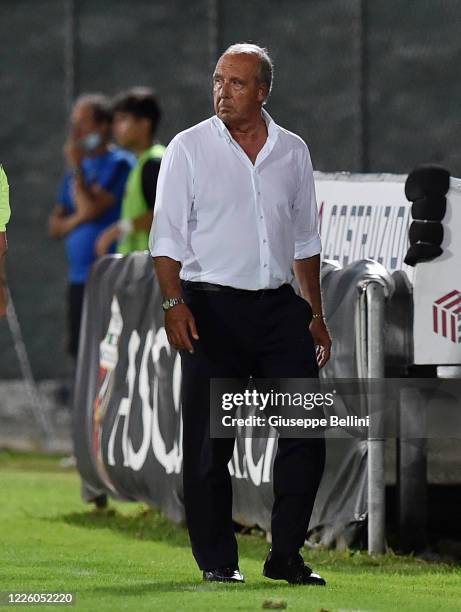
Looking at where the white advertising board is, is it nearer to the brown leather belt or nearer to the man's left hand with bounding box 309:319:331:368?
the man's left hand with bounding box 309:319:331:368

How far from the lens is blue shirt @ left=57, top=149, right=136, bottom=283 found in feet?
48.9

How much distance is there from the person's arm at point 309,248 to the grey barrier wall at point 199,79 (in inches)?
294

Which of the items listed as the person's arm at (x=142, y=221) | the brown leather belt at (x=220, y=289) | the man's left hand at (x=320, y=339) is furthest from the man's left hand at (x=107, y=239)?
the brown leather belt at (x=220, y=289)

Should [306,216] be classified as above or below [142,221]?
below

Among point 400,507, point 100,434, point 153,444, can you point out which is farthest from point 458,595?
point 100,434

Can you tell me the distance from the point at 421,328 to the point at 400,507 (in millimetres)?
862

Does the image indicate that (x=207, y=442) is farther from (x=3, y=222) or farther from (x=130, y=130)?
(x=130, y=130)

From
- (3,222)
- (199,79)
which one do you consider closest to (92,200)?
(199,79)

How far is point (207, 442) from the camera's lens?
8.04 metres

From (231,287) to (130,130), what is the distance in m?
5.74

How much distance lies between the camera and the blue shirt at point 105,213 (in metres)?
14.9

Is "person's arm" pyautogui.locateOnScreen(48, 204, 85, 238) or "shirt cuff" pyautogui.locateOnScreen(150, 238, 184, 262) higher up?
"person's arm" pyautogui.locateOnScreen(48, 204, 85, 238)

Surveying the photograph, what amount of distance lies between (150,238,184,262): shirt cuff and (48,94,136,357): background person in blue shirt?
6858 millimetres

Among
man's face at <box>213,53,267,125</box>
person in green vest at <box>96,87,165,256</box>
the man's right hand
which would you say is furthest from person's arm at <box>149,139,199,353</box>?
person in green vest at <box>96,87,165,256</box>
